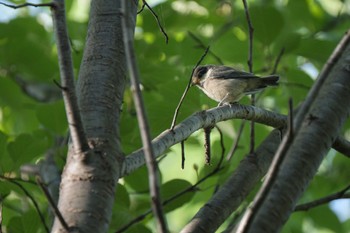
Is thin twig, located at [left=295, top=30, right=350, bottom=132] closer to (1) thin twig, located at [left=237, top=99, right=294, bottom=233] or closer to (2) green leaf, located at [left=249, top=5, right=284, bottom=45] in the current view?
(1) thin twig, located at [left=237, top=99, right=294, bottom=233]

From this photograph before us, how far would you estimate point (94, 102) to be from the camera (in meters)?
2.43

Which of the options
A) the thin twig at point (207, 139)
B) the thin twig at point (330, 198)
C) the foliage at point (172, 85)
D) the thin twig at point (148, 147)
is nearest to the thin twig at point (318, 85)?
the thin twig at point (148, 147)

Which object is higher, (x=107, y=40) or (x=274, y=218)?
(x=107, y=40)

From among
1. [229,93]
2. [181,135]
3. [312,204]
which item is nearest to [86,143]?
[181,135]

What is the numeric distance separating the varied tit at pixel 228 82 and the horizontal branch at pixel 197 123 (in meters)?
1.30

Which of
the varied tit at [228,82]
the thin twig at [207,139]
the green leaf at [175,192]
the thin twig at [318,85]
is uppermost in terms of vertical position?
the thin twig at [318,85]

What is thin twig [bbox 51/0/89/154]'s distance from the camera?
6.85 feet

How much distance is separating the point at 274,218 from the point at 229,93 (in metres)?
2.90

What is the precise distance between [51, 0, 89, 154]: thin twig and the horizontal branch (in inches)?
9.4

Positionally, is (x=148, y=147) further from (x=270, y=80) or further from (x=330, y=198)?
(x=270, y=80)

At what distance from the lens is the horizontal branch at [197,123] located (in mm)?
2328

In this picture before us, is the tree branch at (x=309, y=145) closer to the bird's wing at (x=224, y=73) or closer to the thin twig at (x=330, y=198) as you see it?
the thin twig at (x=330, y=198)

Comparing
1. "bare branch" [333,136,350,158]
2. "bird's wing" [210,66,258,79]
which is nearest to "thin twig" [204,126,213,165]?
"bare branch" [333,136,350,158]

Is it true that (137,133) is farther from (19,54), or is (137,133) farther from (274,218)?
(274,218)
